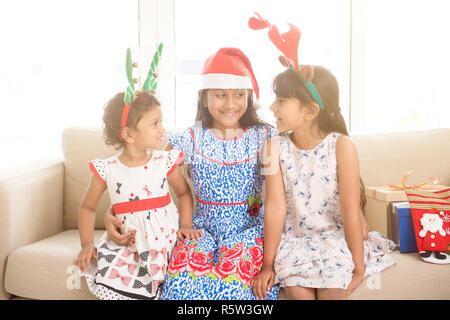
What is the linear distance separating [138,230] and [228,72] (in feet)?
2.11

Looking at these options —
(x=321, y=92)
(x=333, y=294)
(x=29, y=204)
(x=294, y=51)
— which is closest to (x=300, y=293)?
(x=333, y=294)

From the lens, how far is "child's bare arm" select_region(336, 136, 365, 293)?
1.45 metres

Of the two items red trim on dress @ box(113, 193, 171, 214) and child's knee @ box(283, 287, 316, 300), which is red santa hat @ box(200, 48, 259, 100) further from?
child's knee @ box(283, 287, 316, 300)

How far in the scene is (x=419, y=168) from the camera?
1.93m

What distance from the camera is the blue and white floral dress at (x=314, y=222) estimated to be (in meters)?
1.43

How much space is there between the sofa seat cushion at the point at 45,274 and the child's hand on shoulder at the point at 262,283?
537mm

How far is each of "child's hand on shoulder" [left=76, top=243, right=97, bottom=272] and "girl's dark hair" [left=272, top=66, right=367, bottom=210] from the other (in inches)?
32.4

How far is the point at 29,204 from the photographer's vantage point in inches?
69.1

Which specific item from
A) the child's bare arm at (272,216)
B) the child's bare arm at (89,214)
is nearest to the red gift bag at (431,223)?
the child's bare arm at (272,216)

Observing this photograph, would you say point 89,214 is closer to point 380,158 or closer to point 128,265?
point 128,265

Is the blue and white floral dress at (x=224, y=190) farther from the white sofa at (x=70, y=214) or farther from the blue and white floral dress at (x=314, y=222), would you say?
the white sofa at (x=70, y=214)

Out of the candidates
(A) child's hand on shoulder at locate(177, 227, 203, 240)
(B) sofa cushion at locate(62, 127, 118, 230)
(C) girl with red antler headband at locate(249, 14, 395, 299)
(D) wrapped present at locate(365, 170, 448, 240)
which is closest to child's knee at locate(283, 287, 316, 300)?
(C) girl with red antler headband at locate(249, 14, 395, 299)
